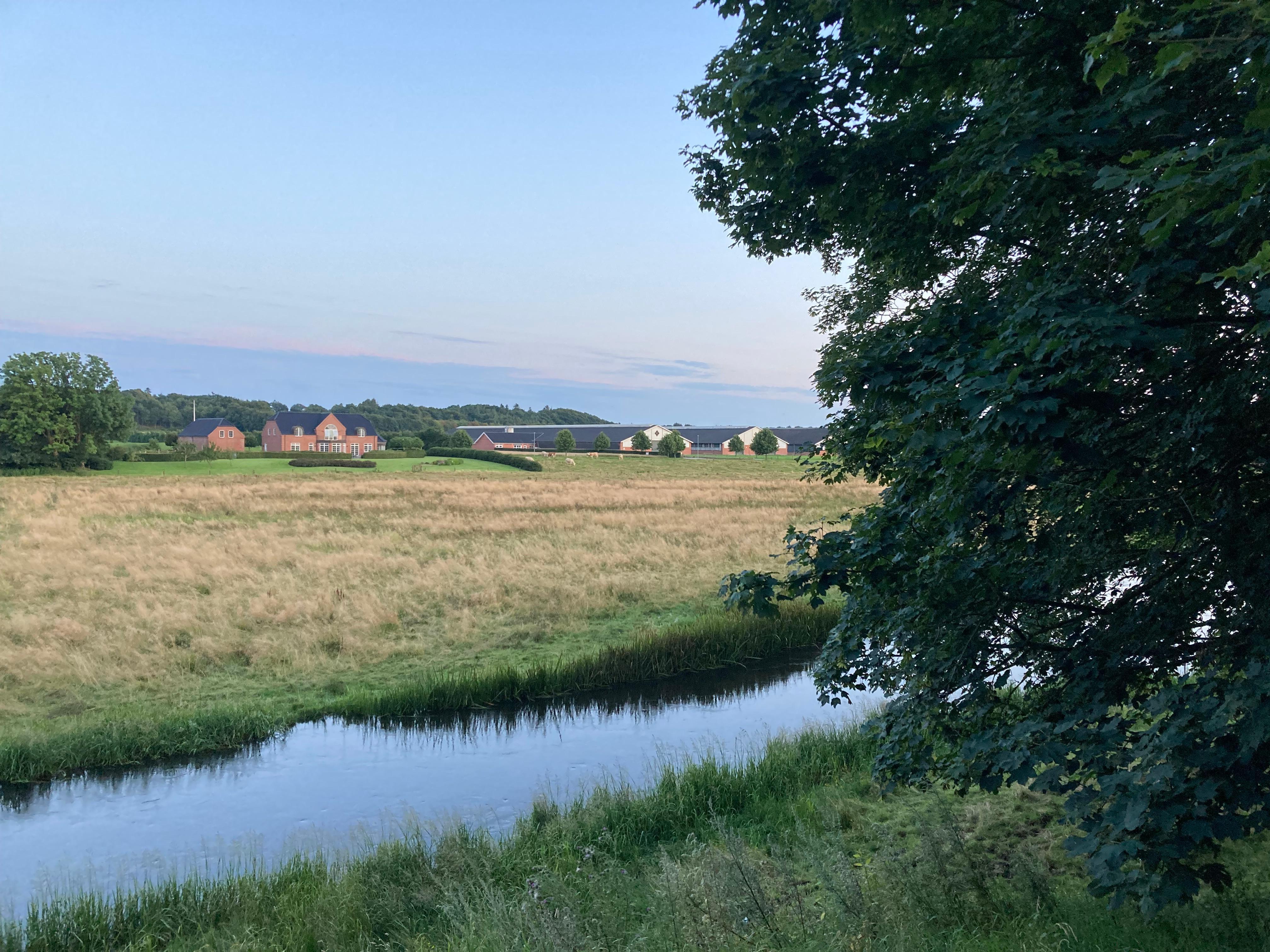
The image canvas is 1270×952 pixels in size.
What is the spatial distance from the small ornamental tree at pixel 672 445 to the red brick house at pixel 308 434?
39.6 metres

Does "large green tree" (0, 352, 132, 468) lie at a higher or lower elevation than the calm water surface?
higher

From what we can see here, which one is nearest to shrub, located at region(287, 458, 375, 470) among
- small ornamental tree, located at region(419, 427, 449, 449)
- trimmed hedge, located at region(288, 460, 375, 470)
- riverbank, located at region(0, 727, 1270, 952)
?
trimmed hedge, located at region(288, 460, 375, 470)

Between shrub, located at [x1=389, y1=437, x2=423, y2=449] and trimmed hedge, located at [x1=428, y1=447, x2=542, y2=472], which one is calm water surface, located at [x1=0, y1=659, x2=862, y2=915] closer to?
trimmed hedge, located at [x1=428, y1=447, x2=542, y2=472]

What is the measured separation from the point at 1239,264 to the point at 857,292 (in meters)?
5.74

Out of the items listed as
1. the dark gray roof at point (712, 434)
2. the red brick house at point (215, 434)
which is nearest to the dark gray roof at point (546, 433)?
the dark gray roof at point (712, 434)

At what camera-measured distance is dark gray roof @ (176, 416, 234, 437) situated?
92.2 metres

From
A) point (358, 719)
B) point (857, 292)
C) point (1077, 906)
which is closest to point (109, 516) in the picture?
point (358, 719)

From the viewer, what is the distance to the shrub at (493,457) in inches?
2842

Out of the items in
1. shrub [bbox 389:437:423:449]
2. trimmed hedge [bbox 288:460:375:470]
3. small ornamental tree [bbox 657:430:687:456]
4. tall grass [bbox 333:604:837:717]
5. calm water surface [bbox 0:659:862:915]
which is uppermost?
small ornamental tree [bbox 657:430:687:456]

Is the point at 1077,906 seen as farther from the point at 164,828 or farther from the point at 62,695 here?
the point at 62,695

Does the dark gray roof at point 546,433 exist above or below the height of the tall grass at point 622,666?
above

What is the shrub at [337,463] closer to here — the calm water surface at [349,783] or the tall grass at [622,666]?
the tall grass at [622,666]

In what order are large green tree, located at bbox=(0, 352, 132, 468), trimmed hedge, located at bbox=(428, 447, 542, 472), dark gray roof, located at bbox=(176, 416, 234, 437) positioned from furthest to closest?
dark gray roof, located at bbox=(176, 416, 234, 437) → trimmed hedge, located at bbox=(428, 447, 542, 472) → large green tree, located at bbox=(0, 352, 132, 468)

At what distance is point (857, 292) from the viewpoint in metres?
9.91
